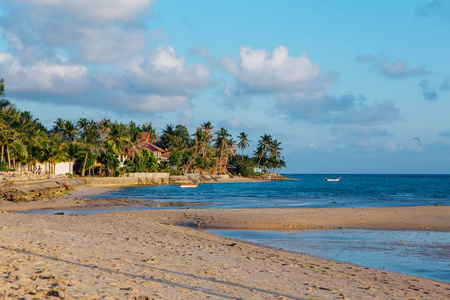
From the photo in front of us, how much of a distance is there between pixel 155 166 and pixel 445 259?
3373 inches

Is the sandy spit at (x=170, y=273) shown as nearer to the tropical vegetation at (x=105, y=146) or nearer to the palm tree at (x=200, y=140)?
the tropical vegetation at (x=105, y=146)

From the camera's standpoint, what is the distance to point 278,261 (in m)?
11.7

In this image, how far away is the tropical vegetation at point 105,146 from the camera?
58500 millimetres

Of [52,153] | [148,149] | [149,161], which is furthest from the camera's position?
[148,149]

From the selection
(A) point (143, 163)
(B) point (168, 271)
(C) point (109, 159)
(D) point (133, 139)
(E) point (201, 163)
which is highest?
(D) point (133, 139)

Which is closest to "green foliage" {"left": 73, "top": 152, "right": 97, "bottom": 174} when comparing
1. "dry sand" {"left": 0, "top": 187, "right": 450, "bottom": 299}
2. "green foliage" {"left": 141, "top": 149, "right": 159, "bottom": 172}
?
"green foliage" {"left": 141, "top": 149, "right": 159, "bottom": 172}

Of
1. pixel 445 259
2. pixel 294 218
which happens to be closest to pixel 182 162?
pixel 294 218

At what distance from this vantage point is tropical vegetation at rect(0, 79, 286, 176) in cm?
5850

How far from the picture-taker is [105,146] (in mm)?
80750

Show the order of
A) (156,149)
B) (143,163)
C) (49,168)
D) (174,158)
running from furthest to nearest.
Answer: (156,149), (174,158), (143,163), (49,168)

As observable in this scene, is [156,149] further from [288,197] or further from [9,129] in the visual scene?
[288,197]

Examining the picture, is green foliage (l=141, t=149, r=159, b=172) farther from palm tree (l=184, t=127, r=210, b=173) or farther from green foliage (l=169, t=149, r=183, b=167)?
palm tree (l=184, t=127, r=210, b=173)

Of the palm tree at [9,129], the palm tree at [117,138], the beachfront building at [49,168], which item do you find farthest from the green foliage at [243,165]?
the palm tree at [9,129]

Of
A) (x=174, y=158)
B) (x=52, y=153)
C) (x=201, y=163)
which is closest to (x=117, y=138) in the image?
(x=52, y=153)
